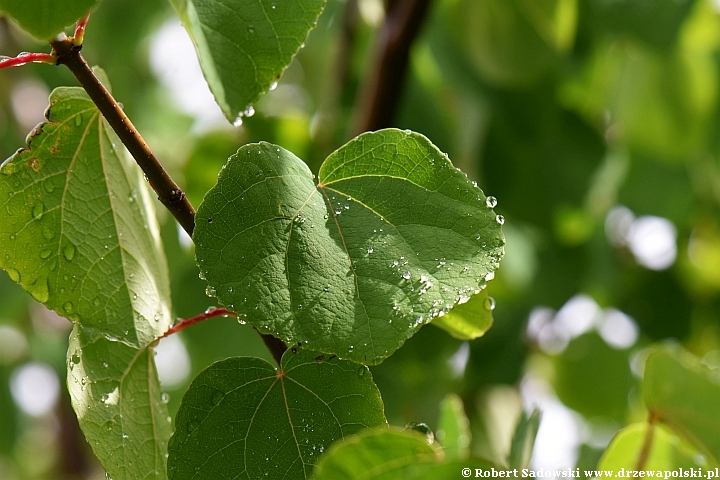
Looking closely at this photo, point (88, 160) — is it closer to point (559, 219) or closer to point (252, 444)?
point (252, 444)

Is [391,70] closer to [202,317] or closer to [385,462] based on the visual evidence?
[202,317]

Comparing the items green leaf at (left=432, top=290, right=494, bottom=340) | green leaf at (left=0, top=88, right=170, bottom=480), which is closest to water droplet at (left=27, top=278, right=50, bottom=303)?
green leaf at (left=0, top=88, right=170, bottom=480)

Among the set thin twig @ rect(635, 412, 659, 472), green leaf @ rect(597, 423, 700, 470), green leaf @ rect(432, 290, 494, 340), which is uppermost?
green leaf @ rect(432, 290, 494, 340)

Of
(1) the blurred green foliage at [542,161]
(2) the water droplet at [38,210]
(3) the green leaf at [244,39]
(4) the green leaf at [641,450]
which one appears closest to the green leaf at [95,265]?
(2) the water droplet at [38,210]

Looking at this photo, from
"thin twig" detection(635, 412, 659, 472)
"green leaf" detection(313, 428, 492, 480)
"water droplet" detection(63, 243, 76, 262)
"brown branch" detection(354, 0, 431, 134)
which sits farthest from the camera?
"brown branch" detection(354, 0, 431, 134)

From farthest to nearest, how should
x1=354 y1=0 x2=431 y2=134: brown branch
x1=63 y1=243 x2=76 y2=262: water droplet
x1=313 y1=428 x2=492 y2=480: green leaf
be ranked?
x1=354 y1=0 x2=431 y2=134: brown branch
x1=63 y1=243 x2=76 y2=262: water droplet
x1=313 y1=428 x2=492 y2=480: green leaf

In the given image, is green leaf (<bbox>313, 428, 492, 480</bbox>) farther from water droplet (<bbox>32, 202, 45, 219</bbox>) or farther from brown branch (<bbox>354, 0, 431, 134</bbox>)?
brown branch (<bbox>354, 0, 431, 134</bbox>)
